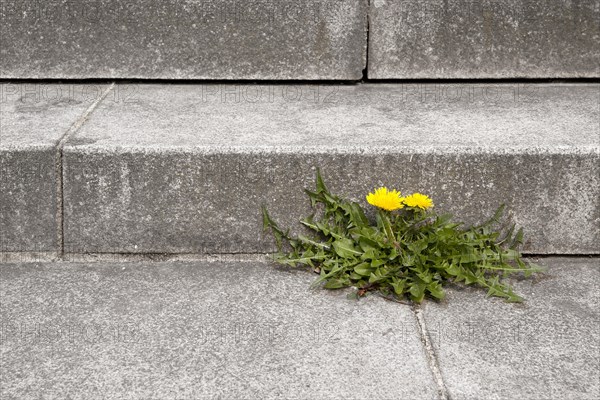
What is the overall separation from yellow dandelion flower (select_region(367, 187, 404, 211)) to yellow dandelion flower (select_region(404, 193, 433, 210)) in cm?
2

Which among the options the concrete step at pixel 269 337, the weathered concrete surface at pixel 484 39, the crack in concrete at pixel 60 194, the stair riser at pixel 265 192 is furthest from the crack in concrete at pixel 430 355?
the weathered concrete surface at pixel 484 39

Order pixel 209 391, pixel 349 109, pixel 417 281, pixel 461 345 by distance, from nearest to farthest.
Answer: pixel 209 391
pixel 461 345
pixel 417 281
pixel 349 109

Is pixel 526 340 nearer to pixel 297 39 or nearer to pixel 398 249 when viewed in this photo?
pixel 398 249

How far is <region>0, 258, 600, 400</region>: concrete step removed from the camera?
5.20 feet

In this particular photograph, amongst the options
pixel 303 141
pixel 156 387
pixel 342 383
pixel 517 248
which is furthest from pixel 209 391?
pixel 517 248

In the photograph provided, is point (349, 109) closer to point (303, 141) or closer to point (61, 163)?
point (303, 141)

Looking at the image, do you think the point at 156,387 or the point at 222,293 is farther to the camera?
the point at 222,293

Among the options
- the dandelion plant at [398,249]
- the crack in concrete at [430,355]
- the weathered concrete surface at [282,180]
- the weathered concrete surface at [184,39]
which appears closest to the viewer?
the crack in concrete at [430,355]

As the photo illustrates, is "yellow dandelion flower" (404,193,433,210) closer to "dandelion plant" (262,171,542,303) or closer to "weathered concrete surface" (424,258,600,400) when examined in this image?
"dandelion plant" (262,171,542,303)

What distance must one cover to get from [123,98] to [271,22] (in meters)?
0.59

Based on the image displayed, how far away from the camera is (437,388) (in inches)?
62.3

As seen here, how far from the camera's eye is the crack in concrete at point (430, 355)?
5.17ft

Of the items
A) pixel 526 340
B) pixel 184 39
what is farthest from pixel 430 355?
pixel 184 39

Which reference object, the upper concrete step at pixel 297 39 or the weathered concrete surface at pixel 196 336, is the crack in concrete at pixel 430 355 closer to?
the weathered concrete surface at pixel 196 336
